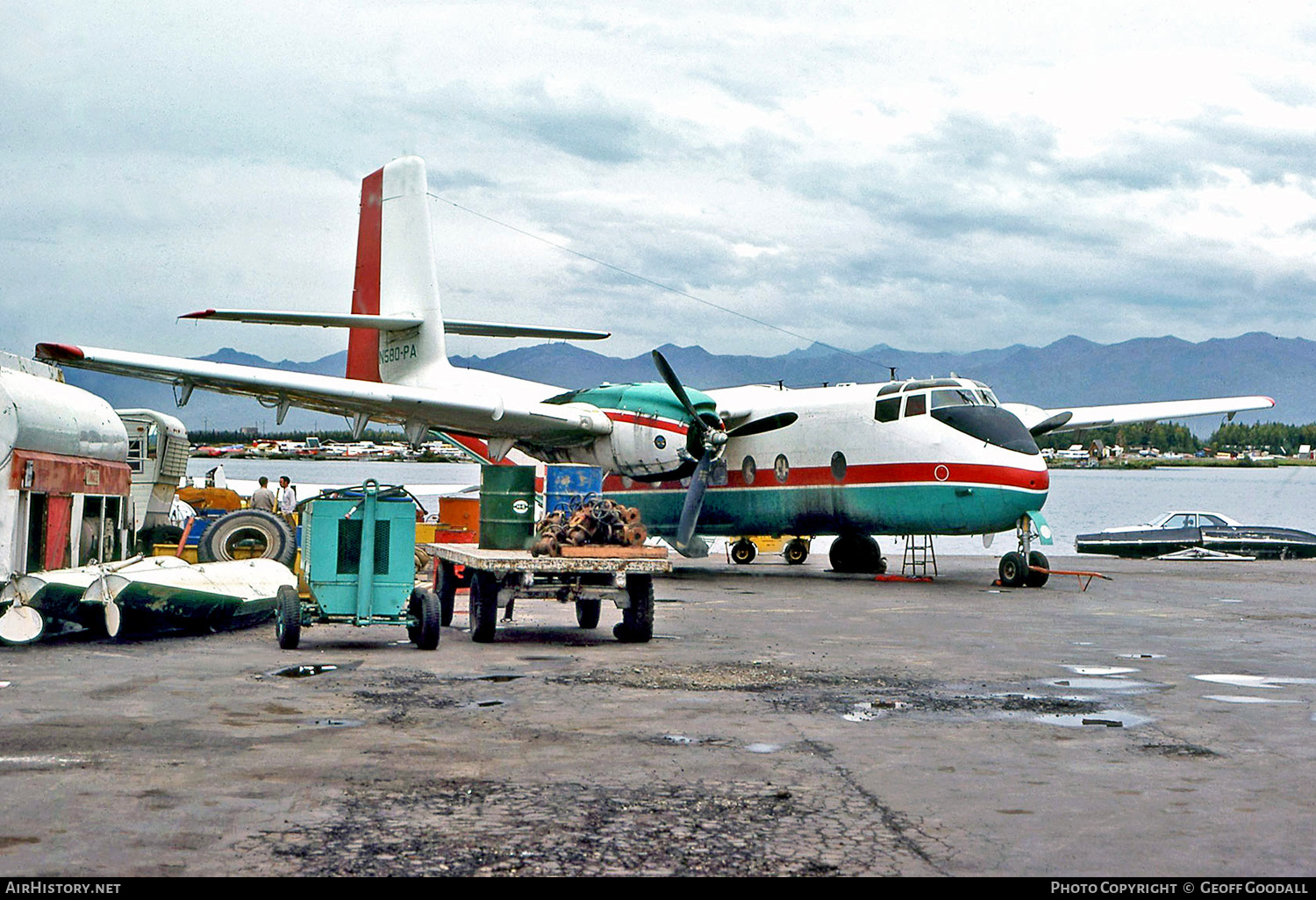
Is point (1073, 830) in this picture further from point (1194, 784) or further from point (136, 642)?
point (136, 642)

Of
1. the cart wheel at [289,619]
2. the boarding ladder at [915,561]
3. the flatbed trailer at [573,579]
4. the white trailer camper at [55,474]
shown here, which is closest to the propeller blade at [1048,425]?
the boarding ladder at [915,561]

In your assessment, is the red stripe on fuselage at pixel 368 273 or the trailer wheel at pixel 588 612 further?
the red stripe on fuselage at pixel 368 273

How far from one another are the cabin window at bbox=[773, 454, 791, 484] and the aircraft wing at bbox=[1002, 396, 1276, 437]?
231 inches

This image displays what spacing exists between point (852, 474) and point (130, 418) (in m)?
13.4

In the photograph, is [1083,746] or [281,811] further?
[1083,746]

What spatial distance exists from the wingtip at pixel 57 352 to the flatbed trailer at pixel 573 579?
6.55 metres

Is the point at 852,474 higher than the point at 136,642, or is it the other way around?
the point at 852,474

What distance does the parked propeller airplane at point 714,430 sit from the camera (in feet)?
73.9

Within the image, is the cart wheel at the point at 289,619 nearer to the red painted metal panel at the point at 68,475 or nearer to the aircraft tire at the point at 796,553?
the red painted metal panel at the point at 68,475

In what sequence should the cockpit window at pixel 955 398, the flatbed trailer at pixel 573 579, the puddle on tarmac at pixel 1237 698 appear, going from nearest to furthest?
the puddle on tarmac at pixel 1237 698 < the flatbed trailer at pixel 573 579 < the cockpit window at pixel 955 398

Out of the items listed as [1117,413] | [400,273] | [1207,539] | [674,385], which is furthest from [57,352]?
[1207,539]

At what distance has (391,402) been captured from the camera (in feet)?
78.7
